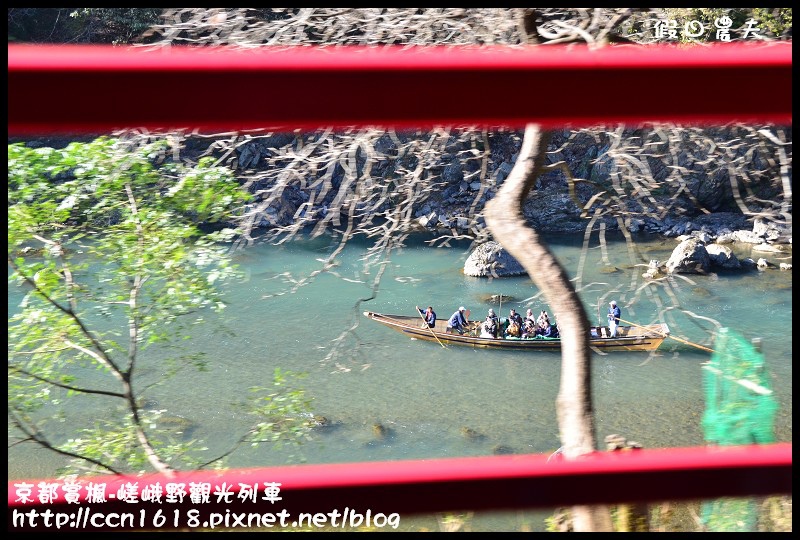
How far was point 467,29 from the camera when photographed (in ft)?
Result: 7.63

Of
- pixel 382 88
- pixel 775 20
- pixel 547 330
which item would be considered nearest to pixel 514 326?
pixel 547 330

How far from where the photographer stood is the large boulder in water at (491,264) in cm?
1525

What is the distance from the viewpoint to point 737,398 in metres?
1.66

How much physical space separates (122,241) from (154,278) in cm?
25

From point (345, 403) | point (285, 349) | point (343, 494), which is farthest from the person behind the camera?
point (285, 349)

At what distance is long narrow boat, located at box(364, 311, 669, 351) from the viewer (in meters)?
12.4

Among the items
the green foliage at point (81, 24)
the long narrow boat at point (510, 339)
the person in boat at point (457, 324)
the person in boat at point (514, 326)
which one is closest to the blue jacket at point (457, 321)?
the person in boat at point (457, 324)

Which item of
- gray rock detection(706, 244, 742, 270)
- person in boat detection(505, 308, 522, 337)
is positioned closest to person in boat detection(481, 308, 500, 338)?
person in boat detection(505, 308, 522, 337)

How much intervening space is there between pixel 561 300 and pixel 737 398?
438 mm

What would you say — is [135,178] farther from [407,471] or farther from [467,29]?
[407,471]

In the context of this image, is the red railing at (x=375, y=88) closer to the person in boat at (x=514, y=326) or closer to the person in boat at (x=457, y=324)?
the person in boat at (x=457, y=324)

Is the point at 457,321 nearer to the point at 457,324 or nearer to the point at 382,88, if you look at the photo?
the point at 457,324

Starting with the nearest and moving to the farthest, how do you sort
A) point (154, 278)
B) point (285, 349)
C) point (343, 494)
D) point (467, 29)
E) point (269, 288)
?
point (343, 494) → point (467, 29) → point (154, 278) → point (285, 349) → point (269, 288)

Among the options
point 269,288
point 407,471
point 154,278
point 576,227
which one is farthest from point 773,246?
point 407,471
